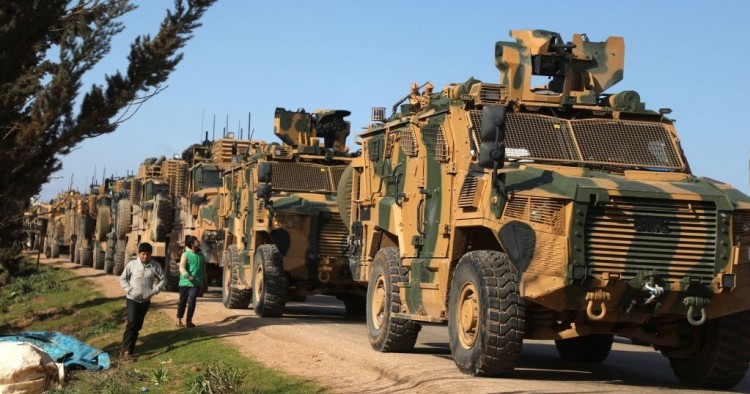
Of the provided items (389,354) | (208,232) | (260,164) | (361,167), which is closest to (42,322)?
(208,232)

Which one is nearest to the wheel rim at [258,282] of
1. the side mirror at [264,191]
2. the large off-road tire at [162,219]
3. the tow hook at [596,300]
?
the side mirror at [264,191]

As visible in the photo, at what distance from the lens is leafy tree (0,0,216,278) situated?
1229 centimetres

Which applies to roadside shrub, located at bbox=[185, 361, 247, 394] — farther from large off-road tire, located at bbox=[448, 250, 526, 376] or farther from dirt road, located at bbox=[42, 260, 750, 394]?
large off-road tire, located at bbox=[448, 250, 526, 376]

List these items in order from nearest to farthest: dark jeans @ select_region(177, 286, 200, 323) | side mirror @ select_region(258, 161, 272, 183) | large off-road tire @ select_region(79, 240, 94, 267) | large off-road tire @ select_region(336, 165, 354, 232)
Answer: large off-road tire @ select_region(336, 165, 354, 232) < dark jeans @ select_region(177, 286, 200, 323) < side mirror @ select_region(258, 161, 272, 183) < large off-road tire @ select_region(79, 240, 94, 267)

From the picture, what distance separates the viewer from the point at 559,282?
437 inches

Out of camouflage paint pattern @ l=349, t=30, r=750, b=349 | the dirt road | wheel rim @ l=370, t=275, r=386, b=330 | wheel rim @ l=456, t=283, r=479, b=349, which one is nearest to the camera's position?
camouflage paint pattern @ l=349, t=30, r=750, b=349

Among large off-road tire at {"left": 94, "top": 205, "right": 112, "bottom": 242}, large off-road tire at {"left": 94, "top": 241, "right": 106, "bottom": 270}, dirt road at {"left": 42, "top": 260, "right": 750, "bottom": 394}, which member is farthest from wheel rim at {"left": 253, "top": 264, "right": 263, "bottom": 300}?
large off-road tire at {"left": 94, "top": 241, "right": 106, "bottom": 270}

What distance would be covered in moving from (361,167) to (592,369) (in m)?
4.75

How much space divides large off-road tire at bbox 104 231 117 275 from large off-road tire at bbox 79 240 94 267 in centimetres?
610

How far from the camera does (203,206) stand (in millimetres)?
27578

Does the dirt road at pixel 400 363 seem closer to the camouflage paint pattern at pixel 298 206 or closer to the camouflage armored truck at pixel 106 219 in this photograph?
the camouflage paint pattern at pixel 298 206

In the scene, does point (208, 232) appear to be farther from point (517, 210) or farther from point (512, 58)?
point (517, 210)

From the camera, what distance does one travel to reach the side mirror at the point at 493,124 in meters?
11.5

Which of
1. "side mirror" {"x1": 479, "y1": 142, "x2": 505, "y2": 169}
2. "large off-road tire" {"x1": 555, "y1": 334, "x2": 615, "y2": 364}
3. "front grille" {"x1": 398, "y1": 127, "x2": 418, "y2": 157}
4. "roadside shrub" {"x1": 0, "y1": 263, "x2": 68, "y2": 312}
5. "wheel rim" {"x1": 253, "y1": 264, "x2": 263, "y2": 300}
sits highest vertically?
"front grille" {"x1": 398, "y1": 127, "x2": 418, "y2": 157}
